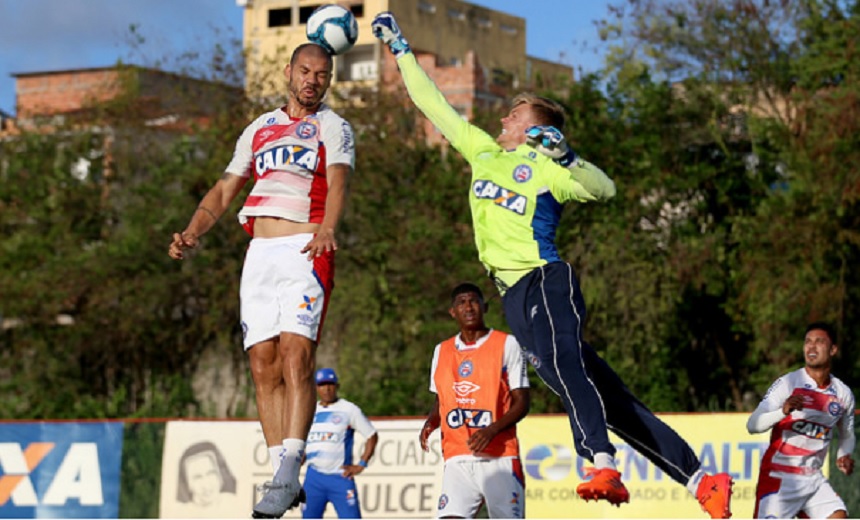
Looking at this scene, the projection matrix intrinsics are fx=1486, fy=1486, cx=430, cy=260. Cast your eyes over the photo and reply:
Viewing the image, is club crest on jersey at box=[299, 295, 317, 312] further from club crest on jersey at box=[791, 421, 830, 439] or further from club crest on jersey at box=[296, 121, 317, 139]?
club crest on jersey at box=[791, 421, 830, 439]

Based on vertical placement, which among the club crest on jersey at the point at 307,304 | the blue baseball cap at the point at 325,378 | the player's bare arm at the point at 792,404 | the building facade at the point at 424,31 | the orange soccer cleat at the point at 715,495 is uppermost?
the building facade at the point at 424,31

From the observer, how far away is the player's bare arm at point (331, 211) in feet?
26.3

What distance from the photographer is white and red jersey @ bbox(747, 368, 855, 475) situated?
1259cm

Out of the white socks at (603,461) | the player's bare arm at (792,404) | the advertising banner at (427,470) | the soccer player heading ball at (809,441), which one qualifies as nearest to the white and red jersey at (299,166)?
the white socks at (603,461)

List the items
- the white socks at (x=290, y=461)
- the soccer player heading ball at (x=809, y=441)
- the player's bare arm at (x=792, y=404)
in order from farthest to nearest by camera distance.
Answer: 1. the soccer player heading ball at (x=809, y=441)
2. the player's bare arm at (x=792, y=404)
3. the white socks at (x=290, y=461)

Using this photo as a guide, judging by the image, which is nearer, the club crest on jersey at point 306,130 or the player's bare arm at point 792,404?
the club crest on jersey at point 306,130

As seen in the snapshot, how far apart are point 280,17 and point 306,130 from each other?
62.5 m

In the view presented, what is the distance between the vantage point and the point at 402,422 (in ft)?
59.5

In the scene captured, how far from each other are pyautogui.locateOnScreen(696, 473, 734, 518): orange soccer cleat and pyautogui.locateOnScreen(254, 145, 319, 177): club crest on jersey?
2.93 meters

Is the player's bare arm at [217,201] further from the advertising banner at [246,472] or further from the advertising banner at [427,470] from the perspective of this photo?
the advertising banner at [246,472]

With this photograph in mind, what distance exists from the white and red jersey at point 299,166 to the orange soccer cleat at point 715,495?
273 centimetres

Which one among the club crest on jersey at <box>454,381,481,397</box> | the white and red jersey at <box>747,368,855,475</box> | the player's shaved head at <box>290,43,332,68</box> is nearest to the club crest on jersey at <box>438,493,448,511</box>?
the club crest on jersey at <box>454,381,481,397</box>

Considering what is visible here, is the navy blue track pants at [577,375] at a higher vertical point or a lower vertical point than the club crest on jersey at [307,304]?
lower

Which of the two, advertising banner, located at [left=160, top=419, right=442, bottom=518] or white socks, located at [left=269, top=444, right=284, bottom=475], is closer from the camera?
white socks, located at [left=269, top=444, right=284, bottom=475]
